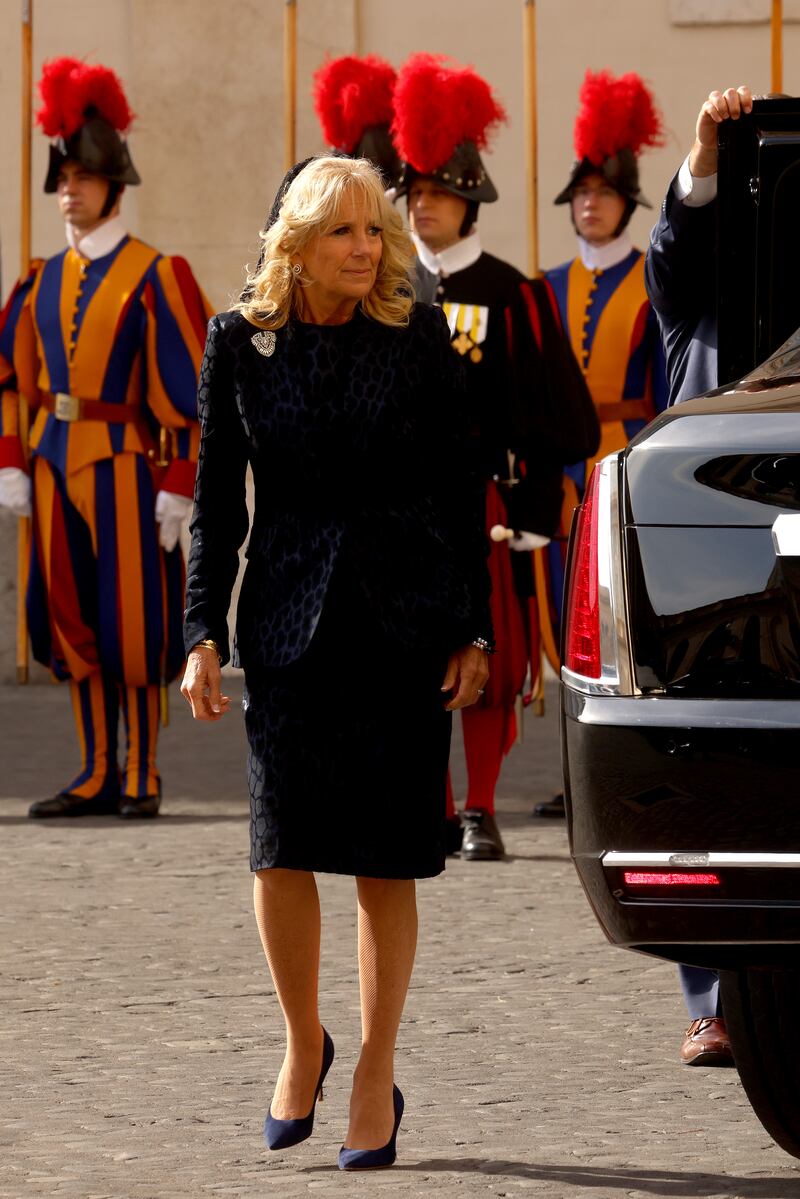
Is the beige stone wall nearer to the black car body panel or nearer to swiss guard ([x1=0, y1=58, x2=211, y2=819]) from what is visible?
swiss guard ([x1=0, y1=58, x2=211, y2=819])

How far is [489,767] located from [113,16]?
19.2 feet

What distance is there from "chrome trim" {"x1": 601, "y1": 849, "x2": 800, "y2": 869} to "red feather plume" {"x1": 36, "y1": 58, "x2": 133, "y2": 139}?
545 centimetres

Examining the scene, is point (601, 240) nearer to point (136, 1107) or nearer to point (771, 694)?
point (136, 1107)

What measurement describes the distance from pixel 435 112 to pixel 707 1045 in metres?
3.70

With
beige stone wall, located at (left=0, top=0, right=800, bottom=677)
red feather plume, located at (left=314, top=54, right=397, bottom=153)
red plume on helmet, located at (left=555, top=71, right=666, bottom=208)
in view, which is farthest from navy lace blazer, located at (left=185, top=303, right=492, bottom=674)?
beige stone wall, located at (left=0, top=0, right=800, bottom=677)

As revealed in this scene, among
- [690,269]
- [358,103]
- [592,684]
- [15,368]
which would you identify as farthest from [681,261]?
[15,368]

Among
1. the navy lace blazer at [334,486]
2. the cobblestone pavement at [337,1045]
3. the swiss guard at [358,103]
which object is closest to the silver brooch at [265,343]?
the navy lace blazer at [334,486]

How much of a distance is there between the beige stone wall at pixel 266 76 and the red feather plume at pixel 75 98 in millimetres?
3241

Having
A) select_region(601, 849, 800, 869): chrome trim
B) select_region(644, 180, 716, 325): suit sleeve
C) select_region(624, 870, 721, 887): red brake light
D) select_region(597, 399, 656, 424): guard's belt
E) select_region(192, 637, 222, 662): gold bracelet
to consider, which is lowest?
select_region(624, 870, 721, 887): red brake light

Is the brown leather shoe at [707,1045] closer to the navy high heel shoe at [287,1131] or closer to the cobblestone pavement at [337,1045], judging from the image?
the cobblestone pavement at [337,1045]

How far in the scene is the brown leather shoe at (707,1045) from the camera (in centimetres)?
504

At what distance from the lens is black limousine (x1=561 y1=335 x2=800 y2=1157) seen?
3.63 metres

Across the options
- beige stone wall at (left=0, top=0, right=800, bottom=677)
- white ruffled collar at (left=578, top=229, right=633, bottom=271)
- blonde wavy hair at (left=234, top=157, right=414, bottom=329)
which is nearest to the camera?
blonde wavy hair at (left=234, top=157, right=414, bottom=329)

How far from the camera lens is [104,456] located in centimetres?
852
